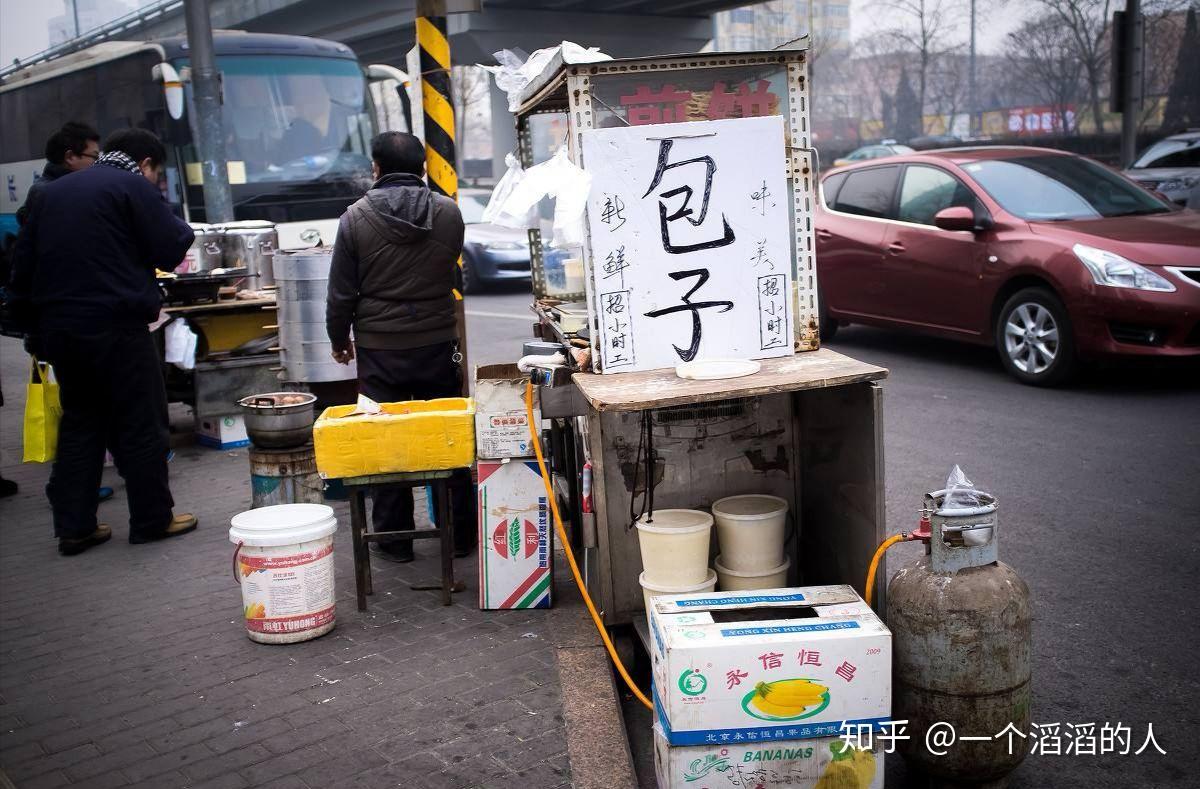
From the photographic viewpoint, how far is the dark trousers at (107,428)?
555 centimetres

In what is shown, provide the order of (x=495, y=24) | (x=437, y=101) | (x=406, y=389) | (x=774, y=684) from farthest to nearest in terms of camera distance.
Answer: (x=495, y=24)
(x=437, y=101)
(x=406, y=389)
(x=774, y=684)

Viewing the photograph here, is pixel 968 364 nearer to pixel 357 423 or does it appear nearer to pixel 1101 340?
pixel 1101 340

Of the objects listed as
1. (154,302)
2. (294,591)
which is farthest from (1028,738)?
(154,302)

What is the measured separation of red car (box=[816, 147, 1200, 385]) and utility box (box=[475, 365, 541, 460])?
16.8 feet

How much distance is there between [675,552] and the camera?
3.73m

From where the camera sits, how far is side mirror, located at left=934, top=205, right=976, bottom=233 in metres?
8.55

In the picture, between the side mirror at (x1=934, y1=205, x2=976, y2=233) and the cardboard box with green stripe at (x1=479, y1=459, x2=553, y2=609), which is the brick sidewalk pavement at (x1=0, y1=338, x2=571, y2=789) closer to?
the cardboard box with green stripe at (x1=479, y1=459, x2=553, y2=609)

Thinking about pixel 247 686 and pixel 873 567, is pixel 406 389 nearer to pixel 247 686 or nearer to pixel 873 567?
pixel 247 686

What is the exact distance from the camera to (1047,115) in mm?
40156

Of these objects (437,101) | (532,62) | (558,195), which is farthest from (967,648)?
(437,101)

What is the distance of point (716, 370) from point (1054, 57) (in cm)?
4095

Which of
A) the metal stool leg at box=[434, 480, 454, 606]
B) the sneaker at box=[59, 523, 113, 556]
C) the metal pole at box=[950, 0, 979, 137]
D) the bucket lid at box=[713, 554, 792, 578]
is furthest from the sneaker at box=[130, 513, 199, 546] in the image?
the metal pole at box=[950, 0, 979, 137]

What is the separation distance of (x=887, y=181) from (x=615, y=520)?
6744 mm

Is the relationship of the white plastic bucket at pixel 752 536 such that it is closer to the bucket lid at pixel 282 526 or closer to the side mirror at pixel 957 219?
the bucket lid at pixel 282 526
